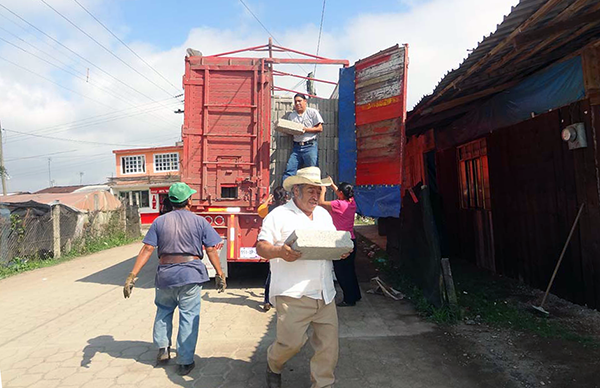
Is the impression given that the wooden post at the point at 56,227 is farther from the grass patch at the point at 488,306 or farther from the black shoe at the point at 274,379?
the black shoe at the point at 274,379

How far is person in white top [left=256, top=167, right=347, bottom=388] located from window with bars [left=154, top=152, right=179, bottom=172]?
25204 millimetres

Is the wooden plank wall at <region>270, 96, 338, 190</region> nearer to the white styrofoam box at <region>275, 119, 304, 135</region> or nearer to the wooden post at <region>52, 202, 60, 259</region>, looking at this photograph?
the white styrofoam box at <region>275, 119, 304, 135</region>

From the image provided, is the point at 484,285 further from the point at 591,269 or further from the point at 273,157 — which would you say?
the point at 273,157

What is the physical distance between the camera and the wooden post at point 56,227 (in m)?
9.87

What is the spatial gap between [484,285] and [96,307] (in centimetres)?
595

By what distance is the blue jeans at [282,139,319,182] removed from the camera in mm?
5594

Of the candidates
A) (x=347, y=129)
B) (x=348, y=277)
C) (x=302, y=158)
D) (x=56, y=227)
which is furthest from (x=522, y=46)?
(x=56, y=227)

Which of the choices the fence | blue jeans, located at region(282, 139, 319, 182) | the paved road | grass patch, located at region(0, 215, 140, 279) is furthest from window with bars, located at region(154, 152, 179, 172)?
blue jeans, located at region(282, 139, 319, 182)

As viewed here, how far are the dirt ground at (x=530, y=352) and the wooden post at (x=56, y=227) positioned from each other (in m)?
10.3

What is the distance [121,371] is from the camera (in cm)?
316

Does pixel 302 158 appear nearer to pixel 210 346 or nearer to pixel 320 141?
pixel 320 141

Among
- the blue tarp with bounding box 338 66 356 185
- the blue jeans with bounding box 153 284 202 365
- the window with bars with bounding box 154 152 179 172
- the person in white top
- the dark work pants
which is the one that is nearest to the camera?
the person in white top

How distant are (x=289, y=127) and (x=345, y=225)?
1738 mm

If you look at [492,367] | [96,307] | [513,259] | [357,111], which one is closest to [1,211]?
[96,307]
